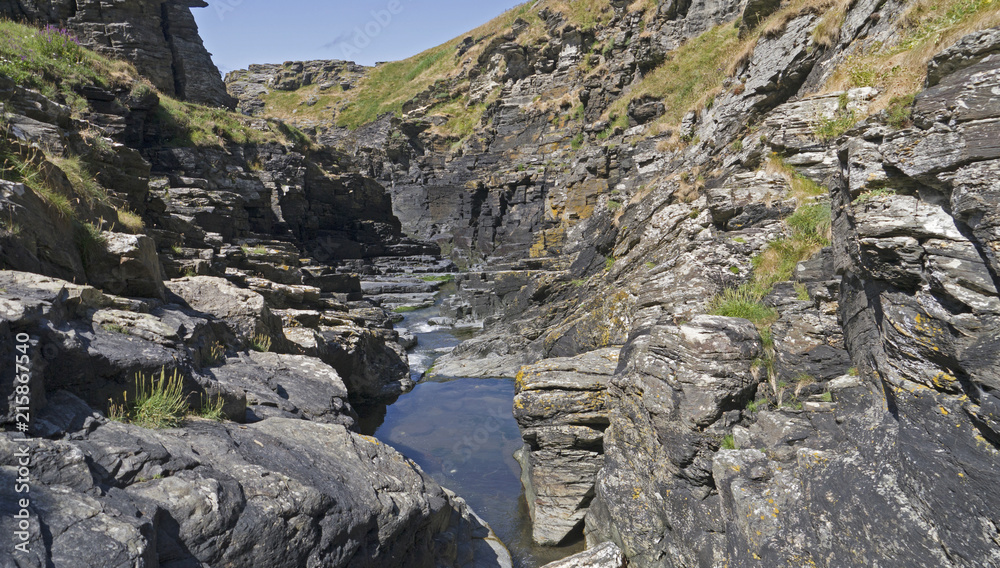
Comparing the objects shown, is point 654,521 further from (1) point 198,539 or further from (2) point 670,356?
(1) point 198,539

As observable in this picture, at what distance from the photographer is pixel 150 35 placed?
1127 inches

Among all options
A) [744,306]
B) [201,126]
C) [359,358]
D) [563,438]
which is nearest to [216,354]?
[563,438]

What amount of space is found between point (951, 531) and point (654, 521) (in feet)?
11.2

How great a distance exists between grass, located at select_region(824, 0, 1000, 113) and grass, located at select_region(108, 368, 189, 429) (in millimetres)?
8009

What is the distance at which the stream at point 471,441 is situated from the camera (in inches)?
344

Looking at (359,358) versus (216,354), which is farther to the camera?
(359,358)

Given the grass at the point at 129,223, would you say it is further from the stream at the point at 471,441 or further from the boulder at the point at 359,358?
the stream at the point at 471,441

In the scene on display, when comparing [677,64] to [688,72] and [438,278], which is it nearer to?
[688,72]

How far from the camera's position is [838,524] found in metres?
4.36

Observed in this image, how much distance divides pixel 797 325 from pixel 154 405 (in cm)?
742

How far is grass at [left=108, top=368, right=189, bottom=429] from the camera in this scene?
475cm

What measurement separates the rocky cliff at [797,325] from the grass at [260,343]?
507 centimetres

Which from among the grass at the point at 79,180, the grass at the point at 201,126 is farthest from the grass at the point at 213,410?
the grass at the point at 201,126

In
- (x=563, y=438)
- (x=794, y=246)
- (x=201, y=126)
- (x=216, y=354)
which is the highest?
(x=201, y=126)
